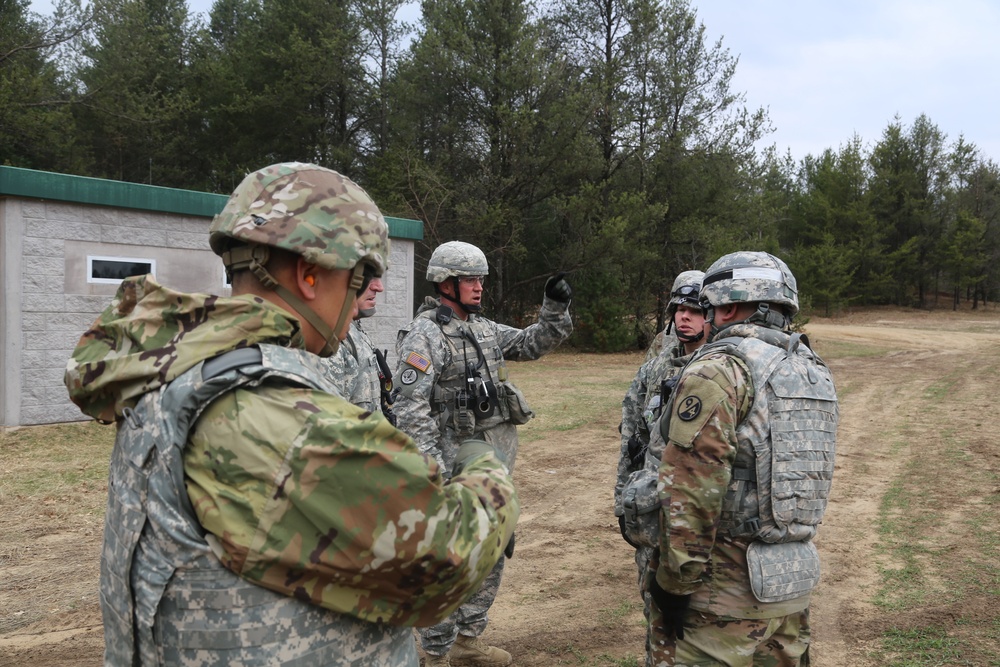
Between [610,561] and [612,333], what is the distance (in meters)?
16.9

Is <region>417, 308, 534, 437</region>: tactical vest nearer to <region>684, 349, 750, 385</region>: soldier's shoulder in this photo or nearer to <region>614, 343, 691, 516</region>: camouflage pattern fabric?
<region>614, 343, 691, 516</region>: camouflage pattern fabric

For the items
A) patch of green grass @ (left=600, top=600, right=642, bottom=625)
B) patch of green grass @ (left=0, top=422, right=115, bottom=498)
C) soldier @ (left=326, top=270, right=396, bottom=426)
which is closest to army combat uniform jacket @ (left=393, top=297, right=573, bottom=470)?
soldier @ (left=326, top=270, right=396, bottom=426)

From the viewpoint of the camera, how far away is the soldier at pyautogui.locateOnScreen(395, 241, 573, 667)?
13.9 feet

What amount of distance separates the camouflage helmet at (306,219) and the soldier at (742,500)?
1.49 m

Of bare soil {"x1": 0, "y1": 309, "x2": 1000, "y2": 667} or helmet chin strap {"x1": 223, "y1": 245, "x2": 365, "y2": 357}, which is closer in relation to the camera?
helmet chin strap {"x1": 223, "y1": 245, "x2": 365, "y2": 357}

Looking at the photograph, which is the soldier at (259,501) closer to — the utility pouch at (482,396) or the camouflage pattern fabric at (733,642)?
the camouflage pattern fabric at (733,642)

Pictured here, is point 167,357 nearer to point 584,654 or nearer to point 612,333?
point 584,654

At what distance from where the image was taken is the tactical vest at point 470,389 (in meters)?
4.44

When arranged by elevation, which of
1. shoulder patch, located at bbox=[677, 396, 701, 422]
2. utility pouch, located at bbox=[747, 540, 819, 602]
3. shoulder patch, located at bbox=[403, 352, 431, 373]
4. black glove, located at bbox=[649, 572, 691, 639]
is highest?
shoulder patch, located at bbox=[677, 396, 701, 422]

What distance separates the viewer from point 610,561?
586 cm

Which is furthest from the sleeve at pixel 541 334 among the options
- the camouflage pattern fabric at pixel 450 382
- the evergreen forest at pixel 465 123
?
the evergreen forest at pixel 465 123

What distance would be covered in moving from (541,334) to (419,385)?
38.3 inches

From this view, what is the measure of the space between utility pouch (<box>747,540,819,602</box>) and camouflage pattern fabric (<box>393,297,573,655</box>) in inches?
67.9

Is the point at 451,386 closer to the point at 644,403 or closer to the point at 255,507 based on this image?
the point at 644,403
